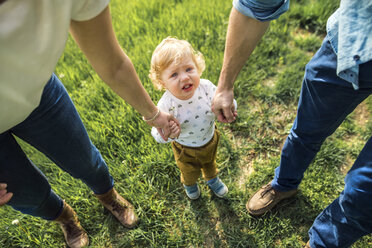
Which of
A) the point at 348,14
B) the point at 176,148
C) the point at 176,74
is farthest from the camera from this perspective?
the point at 176,148

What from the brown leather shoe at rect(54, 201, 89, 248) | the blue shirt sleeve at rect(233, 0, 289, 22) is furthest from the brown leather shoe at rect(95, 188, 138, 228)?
the blue shirt sleeve at rect(233, 0, 289, 22)

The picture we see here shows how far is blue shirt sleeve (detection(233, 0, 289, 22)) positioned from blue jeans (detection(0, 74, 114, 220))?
104 centimetres

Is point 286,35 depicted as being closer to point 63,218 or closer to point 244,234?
point 244,234

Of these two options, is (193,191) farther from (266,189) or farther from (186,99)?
(186,99)

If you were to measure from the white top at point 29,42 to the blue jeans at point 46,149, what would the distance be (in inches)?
13.0

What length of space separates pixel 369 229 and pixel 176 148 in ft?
3.77

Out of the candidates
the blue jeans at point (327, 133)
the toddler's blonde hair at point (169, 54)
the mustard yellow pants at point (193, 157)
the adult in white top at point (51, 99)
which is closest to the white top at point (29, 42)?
the adult in white top at point (51, 99)

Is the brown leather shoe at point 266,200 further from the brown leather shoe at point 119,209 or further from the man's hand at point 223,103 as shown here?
the brown leather shoe at point 119,209

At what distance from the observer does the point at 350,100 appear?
1.37 metres

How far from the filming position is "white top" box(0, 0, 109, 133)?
0.87 metres

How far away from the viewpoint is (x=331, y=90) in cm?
136

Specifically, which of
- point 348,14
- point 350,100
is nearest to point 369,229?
point 350,100

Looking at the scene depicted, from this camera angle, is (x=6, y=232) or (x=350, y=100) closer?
(x=350, y=100)

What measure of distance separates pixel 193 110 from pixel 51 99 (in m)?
0.76
